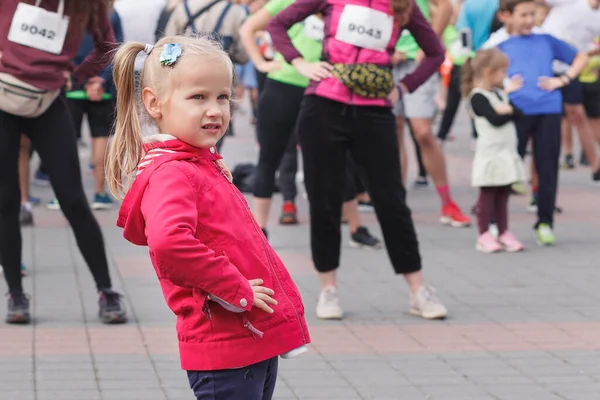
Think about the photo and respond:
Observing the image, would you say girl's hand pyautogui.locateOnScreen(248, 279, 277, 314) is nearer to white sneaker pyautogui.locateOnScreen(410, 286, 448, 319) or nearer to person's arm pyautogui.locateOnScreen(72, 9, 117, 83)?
person's arm pyautogui.locateOnScreen(72, 9, 117, 83)

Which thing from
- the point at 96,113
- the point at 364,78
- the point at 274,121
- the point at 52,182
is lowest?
the point at 96,113

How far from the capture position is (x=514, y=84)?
886 cm

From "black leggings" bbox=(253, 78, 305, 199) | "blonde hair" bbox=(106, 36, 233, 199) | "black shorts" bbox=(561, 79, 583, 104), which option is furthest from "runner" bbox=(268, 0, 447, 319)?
"black shorts" bbox=(561, 79, 583, 104)

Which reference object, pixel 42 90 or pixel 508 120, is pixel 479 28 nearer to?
pixel 508 120

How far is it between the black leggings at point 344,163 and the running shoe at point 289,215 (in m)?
3.50

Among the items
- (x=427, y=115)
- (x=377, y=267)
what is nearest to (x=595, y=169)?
(x=427, y=115)

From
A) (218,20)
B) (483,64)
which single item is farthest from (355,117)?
(218,20)

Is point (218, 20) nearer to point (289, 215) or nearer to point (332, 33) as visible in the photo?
point (289, 215)

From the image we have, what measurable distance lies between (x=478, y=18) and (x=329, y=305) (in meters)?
5.03

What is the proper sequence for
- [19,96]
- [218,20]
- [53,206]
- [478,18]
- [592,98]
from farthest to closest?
[592,98]
[478,18]
[53,206]
[218,20]
[19,96]

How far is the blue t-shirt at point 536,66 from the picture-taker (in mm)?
8898

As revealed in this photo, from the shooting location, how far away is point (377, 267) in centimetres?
815

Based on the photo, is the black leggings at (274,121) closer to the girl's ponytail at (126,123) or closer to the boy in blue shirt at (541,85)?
the boy in blue shirt at (541,85)

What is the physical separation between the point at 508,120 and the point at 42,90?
3.75 metres
